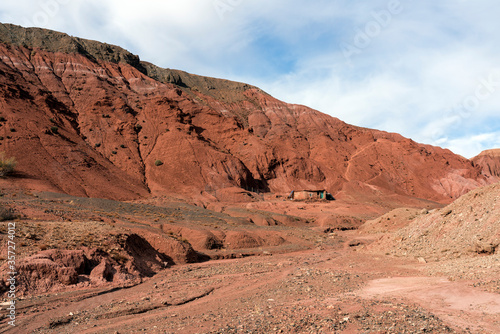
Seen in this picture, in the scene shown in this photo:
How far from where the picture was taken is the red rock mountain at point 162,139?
48.4 meters

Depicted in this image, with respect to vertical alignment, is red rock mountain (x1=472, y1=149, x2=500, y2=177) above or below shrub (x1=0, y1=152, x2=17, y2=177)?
above

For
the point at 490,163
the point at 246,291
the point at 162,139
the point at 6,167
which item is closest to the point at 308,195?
the point at 162,139

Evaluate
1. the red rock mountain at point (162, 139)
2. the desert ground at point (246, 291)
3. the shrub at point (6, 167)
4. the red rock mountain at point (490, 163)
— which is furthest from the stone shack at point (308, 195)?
the red rock mountain at point (490, 163)

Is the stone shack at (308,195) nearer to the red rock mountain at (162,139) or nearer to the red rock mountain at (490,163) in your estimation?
the red rock mountain at (162,139)

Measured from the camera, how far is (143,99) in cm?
7531

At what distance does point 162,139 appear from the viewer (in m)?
64.1

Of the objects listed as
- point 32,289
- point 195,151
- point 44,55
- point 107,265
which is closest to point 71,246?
point 107,265

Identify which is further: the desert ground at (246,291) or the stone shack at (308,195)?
the stone shack at (308,195)

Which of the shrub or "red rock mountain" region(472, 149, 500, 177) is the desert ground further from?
"red rock mountain" region(472, 149, 500, 177)

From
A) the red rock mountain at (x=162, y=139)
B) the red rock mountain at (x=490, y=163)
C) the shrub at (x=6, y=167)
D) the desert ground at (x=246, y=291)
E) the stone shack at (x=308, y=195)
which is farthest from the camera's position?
the red rock mountain at (x=490, y=163)

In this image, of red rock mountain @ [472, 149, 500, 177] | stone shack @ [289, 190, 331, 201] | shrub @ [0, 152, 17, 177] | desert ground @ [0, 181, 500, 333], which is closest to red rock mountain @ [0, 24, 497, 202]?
shrub @ [0, 152, 17, 177]

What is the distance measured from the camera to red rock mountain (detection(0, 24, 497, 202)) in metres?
48.4

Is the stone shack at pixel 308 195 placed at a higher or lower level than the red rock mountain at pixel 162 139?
lower

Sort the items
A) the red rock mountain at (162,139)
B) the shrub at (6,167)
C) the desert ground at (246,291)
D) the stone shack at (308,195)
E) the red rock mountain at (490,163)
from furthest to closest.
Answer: the red rock mountain at (490,163)
the stone shack at (308,195)
the red rock mountain at (162,139)
the shrub at (6,167)
the desert ground at (246,291)
